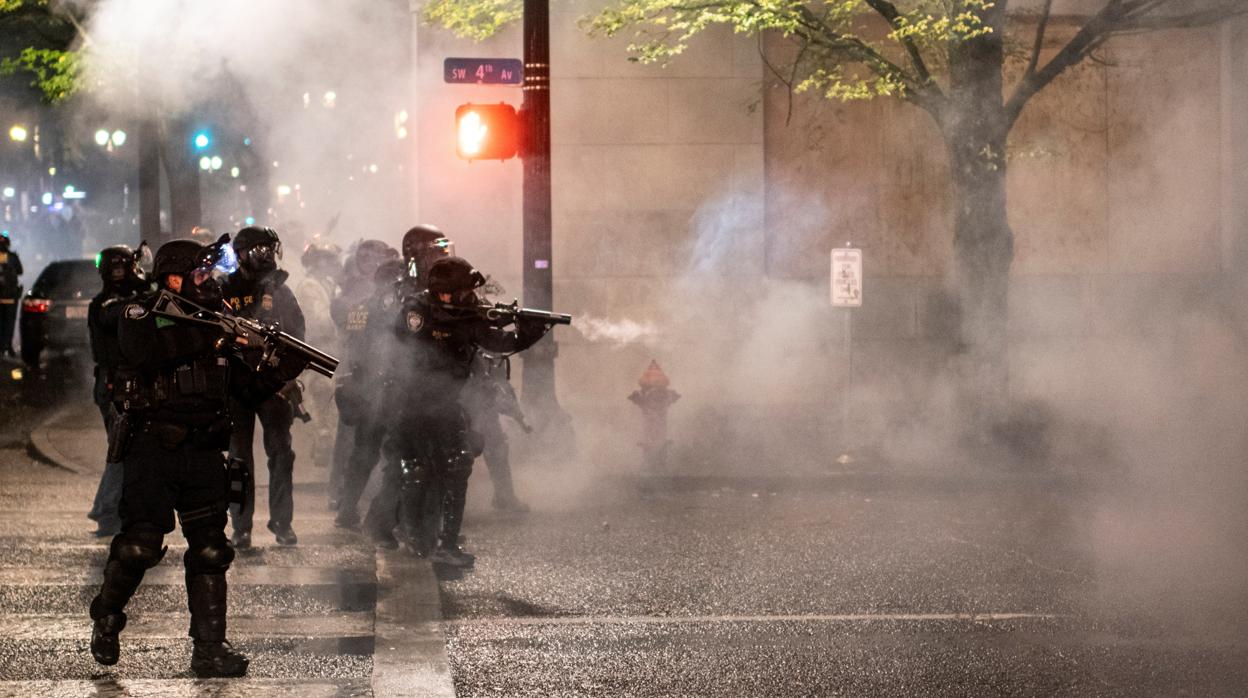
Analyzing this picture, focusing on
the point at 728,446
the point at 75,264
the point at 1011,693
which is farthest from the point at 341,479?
the point at 75,264

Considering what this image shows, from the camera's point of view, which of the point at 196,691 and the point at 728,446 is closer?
the point at 196,691

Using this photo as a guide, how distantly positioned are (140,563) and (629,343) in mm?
10198

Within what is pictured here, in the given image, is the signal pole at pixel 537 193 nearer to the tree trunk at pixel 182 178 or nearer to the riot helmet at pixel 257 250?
the riot helmet at pixel 257 250

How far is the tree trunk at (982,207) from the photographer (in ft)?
40.2

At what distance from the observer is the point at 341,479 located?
32.4 feet

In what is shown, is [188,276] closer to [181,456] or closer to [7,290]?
[181,456]

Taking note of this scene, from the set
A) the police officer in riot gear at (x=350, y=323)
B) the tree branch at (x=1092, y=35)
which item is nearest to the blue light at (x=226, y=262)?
the police officer in riot gear at (x=350, y=323)

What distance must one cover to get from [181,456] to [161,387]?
0.27 metres

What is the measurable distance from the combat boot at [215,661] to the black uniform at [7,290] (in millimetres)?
15637

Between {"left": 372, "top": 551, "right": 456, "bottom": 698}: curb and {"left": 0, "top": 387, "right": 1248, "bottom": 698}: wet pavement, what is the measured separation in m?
0.02

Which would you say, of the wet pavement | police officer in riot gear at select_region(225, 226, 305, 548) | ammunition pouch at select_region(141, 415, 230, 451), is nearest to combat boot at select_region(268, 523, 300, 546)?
police officer in riot gear at select_region(225, 226, 305, 548)

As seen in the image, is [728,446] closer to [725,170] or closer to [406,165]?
[725,170]

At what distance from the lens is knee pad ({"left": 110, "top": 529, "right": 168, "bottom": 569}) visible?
5609 millimetres

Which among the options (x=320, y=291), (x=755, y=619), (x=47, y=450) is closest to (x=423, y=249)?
(x=320, y=291)
